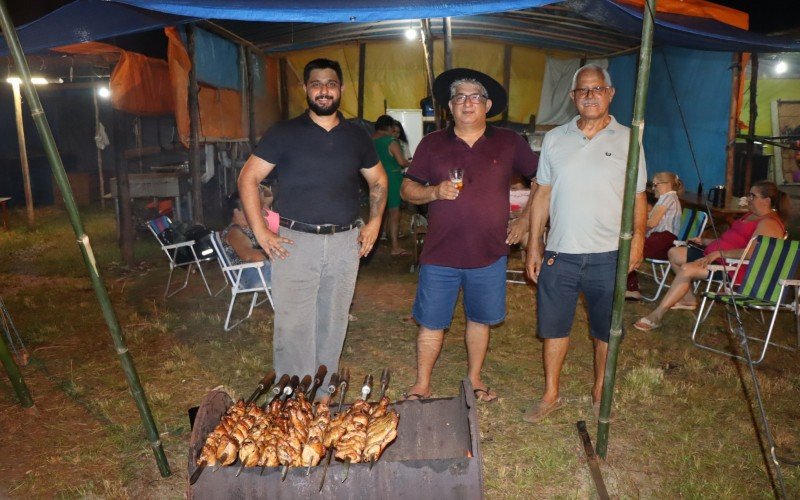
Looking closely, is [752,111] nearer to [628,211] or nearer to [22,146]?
[628,211]

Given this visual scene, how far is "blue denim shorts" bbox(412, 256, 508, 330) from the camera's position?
402 cm

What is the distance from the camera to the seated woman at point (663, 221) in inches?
278

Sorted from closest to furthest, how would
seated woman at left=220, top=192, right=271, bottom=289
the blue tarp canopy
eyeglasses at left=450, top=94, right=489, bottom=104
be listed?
the blue tarp canopy, eyeglasses at left=450, top=94, right=489, bottom=104, seated woman at left=220, top=192, right=271, bottom=289

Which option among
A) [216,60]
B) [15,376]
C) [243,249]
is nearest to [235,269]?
[243,249]

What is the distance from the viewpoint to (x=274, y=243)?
371 cm

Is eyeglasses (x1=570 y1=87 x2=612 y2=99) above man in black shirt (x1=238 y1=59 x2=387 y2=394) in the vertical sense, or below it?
above

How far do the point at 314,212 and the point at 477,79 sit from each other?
4.57 feet

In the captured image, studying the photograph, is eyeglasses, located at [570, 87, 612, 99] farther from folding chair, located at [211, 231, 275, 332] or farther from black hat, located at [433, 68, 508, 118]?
folding chair, located at [211, 231, 275, 332]

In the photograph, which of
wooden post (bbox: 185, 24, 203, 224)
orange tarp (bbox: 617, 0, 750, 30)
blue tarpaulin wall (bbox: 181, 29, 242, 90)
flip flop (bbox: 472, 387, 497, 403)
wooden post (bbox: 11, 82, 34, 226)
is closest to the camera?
flip flop (bbox: 472, 387, 497, 403)

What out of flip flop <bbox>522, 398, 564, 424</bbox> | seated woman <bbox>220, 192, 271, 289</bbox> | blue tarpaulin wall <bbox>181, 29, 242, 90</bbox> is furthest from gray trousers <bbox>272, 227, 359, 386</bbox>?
blue tarpaulin wall <bbox>181, 29, 242, 90</bbox>

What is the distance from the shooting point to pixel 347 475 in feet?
8.43

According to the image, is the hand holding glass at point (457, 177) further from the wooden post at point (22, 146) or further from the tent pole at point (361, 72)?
the wooden post at point (22, 146)

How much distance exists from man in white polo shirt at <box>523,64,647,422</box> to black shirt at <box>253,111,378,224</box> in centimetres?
127

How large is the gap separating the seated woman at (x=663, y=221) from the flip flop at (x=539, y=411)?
319 cm
